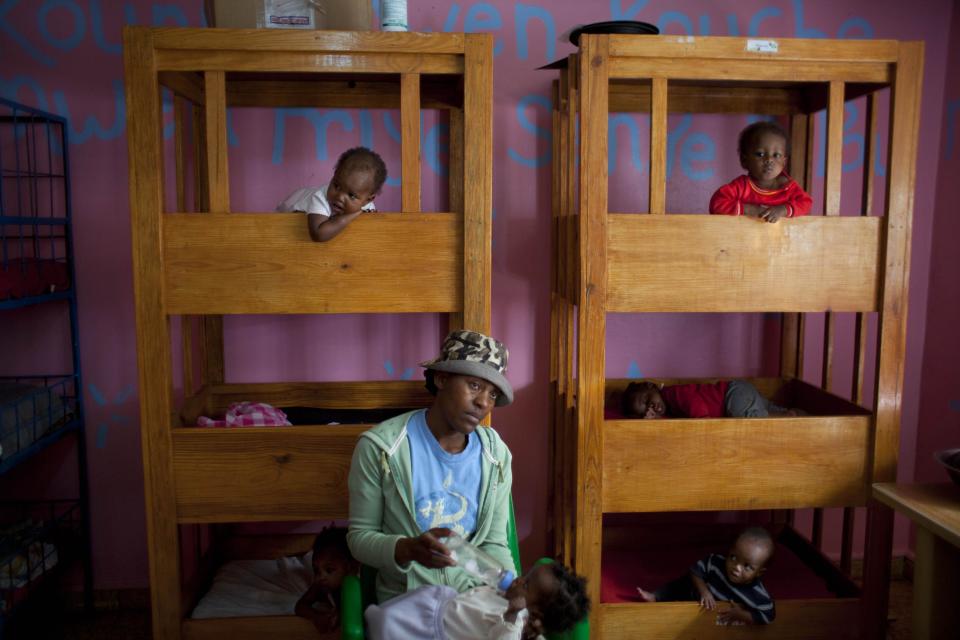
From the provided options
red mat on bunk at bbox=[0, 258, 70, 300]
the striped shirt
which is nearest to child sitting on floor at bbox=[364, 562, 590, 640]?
the striped shirt

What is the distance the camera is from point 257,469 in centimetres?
225

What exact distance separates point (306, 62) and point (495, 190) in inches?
41.9

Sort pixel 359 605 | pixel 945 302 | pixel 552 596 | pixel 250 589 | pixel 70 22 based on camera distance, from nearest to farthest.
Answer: pixel 552 596 < pixel 359 605 < pixel 250 589 < pixel 70 22 < pixel 945 302

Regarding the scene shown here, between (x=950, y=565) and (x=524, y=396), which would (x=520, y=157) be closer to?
(x=524, y=396)

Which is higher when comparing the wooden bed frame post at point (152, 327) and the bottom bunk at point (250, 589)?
the wooden bed frame post at point (152, 327)

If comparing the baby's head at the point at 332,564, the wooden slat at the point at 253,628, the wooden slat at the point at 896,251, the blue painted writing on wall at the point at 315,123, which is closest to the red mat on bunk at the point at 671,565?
the wooden slat at the point at 896,251

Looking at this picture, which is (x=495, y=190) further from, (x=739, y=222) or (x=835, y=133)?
(x=835, y=133)

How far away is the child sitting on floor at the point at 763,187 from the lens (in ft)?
7.68

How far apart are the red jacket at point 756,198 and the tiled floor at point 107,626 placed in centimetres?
164

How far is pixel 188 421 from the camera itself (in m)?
2.53

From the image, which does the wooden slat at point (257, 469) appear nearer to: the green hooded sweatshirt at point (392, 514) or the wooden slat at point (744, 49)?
the green hooded sweatshirt at point (392, 514)

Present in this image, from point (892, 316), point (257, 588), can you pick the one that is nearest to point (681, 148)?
point (892, 316)

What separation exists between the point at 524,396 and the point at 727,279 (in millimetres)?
1087

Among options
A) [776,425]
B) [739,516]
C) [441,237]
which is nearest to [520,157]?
[441,237]
